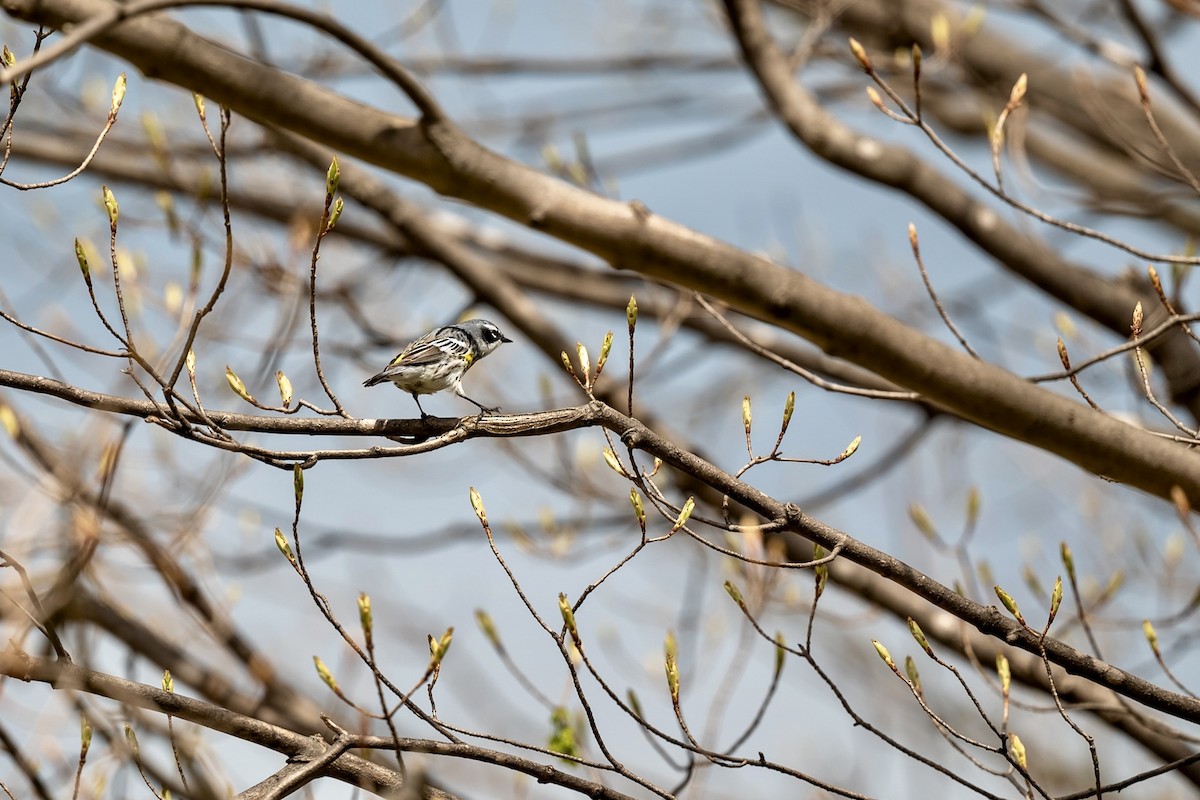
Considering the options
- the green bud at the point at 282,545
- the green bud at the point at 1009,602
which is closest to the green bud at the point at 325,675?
the green bud at the point at 282,545

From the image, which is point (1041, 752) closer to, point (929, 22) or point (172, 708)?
point (929, 22)

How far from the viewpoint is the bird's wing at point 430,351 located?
344 cm

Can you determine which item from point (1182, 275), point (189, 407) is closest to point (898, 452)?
point (1182, 275)

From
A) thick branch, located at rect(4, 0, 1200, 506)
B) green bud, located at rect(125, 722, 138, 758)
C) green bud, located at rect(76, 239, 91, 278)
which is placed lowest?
green bud, located at rect(125, 722, 138, 758)

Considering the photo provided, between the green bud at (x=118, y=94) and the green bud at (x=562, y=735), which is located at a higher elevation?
the green bud at (x=118, y=94)

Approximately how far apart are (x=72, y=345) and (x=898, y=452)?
4.04m

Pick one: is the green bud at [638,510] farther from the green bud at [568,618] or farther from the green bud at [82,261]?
the green bud at [82,261]

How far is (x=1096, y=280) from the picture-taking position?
477 centimetres

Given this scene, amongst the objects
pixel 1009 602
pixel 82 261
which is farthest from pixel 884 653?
pixel 82 261

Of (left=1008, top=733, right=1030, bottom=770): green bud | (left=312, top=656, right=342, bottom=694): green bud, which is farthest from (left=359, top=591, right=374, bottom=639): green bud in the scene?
(left=1008, top=733, right=1030, bottom=770): green bud

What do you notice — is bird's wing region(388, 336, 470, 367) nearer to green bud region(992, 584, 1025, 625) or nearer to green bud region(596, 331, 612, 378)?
green bud region(596, 331, 612, 378)

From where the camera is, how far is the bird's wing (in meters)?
3.44

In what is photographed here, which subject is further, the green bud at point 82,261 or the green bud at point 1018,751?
the green bud at point 1018,751

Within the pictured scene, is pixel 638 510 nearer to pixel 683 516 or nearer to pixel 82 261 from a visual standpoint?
pixel 683 516
